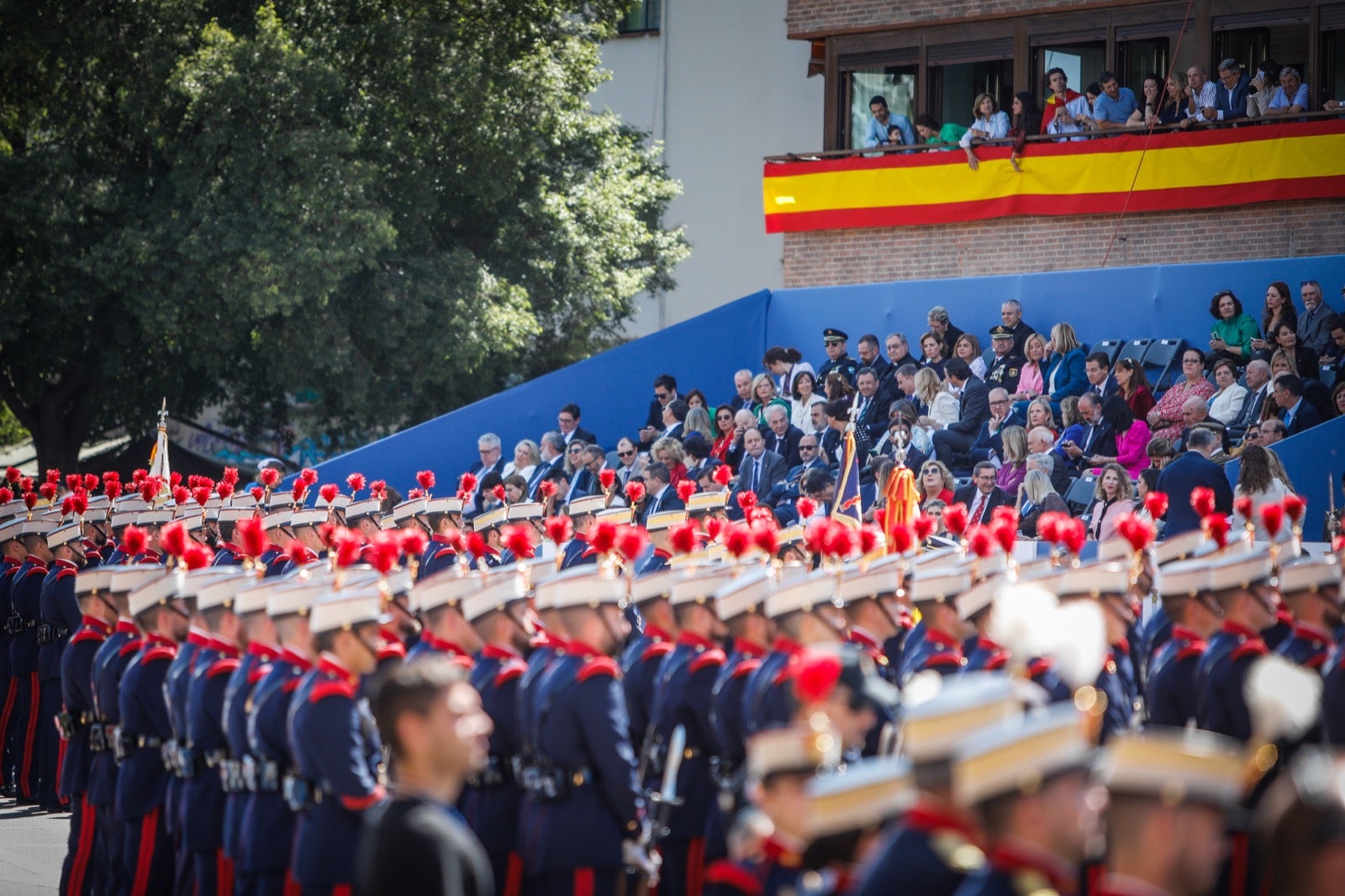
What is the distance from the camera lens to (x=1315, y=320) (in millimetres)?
13258

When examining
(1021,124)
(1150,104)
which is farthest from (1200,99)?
(1021,124)

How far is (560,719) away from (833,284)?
13.7 m

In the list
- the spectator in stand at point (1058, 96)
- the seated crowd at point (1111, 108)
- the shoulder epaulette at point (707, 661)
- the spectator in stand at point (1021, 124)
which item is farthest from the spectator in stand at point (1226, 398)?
the shoulder epaulette at point (707, 661)

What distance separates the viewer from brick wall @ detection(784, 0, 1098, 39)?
59.1 feet

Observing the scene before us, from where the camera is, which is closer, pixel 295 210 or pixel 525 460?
pixel 525 460

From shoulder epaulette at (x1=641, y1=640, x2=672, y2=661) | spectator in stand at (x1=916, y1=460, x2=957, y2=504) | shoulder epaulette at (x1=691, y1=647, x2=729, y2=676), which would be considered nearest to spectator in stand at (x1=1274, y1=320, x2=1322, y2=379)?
spectator in stand at (x1=916, y1=460, x2=957, y2=504)

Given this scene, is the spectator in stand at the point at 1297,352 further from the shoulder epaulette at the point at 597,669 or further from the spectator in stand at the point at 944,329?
the shoulder epaulette at the point at 597,669

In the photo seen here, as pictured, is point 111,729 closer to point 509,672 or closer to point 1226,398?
point 509,672

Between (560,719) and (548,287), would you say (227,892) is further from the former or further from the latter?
(548,287)

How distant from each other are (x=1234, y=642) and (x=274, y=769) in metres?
3.72

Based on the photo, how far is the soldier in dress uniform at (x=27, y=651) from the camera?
440 inches

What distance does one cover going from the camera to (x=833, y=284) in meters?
18.9

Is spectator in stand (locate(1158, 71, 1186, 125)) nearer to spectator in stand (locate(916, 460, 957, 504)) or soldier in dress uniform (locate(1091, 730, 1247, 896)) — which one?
spectator in stand (locate(916, 460, 957, 504))

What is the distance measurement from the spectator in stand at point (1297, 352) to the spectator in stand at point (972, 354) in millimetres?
2671
